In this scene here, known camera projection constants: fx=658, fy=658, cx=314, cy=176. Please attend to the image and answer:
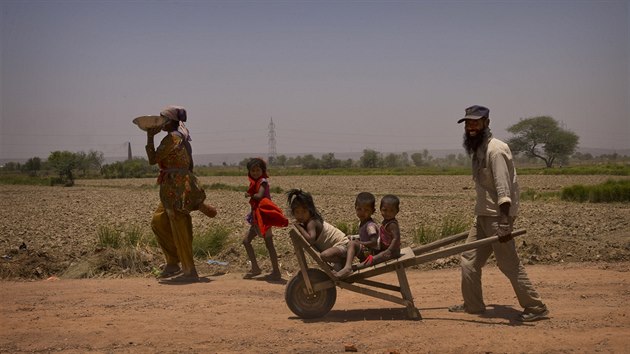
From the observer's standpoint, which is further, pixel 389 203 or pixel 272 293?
pixel 272 293

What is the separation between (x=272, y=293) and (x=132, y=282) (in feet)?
→ 6.45

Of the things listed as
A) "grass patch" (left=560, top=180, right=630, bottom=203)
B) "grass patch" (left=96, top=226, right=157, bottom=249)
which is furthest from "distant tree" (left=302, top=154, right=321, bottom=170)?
"grass patch" (left=96, top=226, right=157, bottom=249)

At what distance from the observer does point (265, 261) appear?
A: 969 centimetres

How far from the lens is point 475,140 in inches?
250

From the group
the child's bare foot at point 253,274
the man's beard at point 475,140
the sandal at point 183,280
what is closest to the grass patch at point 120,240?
the sandal at point 183,280

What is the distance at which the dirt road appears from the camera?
5.47m

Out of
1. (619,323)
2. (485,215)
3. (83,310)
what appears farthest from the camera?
(83,310)

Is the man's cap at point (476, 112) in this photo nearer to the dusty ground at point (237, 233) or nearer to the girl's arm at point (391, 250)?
the girl's arm at point (391, 250)

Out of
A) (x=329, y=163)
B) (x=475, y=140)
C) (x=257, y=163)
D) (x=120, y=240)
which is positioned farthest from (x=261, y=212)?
(x=329, y=163)

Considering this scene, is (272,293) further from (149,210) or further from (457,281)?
(149,210)

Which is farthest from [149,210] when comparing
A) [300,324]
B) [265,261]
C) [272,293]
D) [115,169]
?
[115,169]

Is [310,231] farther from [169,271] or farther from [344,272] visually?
[169,271]

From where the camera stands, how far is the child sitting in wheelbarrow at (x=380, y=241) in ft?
20.6

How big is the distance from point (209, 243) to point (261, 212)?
2388 millimetres
